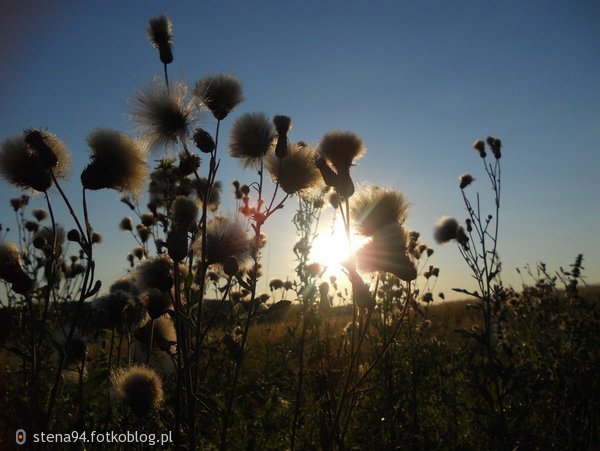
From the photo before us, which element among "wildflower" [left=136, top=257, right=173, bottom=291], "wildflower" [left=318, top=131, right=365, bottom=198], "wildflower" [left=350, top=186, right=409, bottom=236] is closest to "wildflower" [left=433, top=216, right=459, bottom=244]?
"wildflower" [left=350, top=186, right=409, bottom=236]

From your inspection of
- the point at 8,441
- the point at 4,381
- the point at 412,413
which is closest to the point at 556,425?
the point at 412,413

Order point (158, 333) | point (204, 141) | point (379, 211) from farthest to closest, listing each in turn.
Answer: point (158, 333)
point (379, 211)
point (204, 141)

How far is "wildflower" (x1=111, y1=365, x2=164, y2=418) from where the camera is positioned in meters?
2.09

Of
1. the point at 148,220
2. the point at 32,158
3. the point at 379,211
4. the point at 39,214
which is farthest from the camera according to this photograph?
the point at 39,214

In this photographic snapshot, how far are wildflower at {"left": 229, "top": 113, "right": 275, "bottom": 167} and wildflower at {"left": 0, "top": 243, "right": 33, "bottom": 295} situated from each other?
154cm

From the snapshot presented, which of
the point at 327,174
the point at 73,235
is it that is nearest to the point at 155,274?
the point at 73,235

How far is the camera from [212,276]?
17.3 ft

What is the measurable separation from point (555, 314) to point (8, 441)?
7.02 meters

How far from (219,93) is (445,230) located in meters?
3.88

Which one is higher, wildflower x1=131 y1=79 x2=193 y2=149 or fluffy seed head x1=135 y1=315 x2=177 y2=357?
wildflower x1=131 y1=79 x2=193 y2=149

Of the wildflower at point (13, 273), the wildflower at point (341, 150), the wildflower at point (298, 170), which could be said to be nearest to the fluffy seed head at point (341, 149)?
the wildflower at point (341, 150)

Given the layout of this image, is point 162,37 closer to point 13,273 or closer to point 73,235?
point 73,235

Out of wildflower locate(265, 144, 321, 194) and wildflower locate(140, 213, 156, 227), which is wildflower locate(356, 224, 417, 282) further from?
wildflower locate(140, 213, 156, 227)

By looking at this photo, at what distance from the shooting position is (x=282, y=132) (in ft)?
8.60
